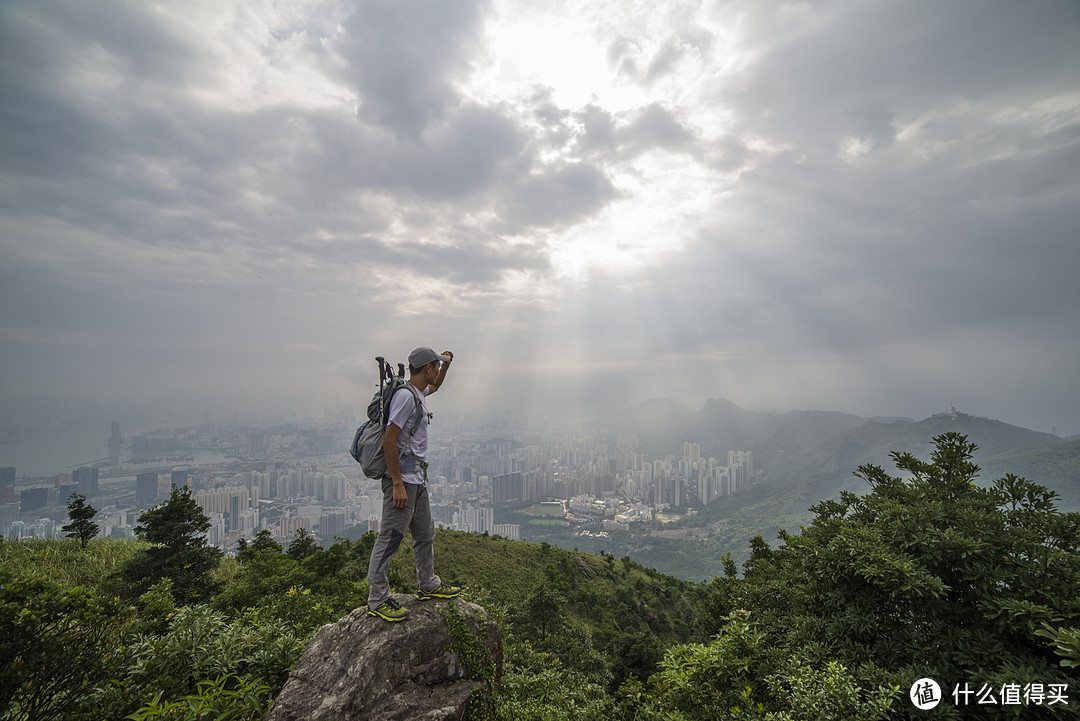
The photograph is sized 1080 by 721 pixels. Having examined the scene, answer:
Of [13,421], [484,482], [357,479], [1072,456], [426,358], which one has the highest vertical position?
[426,358]

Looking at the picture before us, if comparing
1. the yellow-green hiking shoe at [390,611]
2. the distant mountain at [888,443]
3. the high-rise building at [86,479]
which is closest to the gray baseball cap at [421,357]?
the yellow-green hiking shoe at [390,611]

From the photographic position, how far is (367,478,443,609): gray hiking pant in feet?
14.3

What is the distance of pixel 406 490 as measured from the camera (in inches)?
177

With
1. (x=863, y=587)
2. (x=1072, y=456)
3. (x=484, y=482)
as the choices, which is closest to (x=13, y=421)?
(x=484, y=482)

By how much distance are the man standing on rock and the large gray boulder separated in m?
0.23

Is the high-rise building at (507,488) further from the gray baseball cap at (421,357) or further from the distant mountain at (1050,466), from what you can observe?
the gray baseball cap at (421,357)

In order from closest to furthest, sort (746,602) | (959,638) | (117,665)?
(117,665)
(959,638)
(746,602)

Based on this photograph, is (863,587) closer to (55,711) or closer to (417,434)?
(417,434)

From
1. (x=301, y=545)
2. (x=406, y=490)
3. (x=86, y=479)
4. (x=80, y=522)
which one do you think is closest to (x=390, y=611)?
(x=406, y=490)

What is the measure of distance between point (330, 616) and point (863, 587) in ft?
27.5

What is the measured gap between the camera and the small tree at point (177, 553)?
930cm

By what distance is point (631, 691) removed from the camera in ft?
19.0

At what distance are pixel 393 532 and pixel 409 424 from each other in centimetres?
130

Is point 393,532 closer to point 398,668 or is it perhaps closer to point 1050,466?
point 398,668
